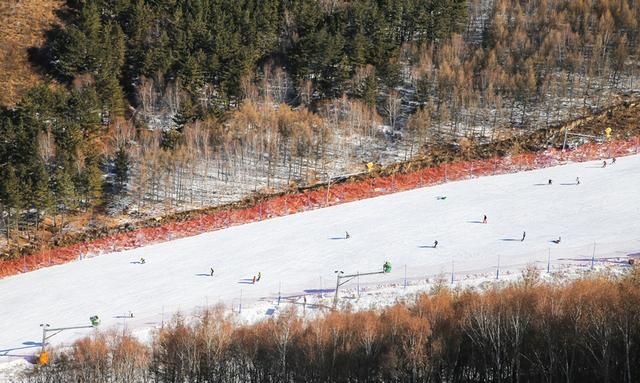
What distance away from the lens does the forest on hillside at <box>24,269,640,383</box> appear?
4644 centimetres

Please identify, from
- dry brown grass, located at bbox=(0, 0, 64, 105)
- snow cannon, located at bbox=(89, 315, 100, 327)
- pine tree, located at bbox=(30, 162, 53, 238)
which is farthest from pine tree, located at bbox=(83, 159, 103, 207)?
dry brown grass, located at bbox=(0, 0, 64, 105)

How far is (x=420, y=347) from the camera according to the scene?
46.1 metres

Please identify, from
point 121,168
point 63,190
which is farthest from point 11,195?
point 121,168

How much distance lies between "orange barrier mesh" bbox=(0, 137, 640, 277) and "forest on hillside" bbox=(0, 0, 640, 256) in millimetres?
3139

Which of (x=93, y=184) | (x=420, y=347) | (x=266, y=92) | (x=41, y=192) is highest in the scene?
(x=266, y=92)

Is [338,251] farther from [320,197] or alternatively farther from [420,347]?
[420,347]

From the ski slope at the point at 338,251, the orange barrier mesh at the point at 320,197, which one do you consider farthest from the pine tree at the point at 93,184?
the ski slope at the point at 338,251

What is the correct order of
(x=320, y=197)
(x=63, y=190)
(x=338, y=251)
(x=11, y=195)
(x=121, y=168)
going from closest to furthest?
(x=338, y=251) → (x=11, y=195) → (x=63, y=190) → (x=320, y=197) → (x=121, y=168)

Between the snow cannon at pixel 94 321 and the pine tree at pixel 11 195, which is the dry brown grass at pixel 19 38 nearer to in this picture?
the pine tree at pixel 11 195

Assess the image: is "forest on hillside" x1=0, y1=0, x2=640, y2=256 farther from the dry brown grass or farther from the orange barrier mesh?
the orange barrier mesh

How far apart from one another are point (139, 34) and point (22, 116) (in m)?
21.7

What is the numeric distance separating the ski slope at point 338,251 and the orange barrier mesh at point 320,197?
4.72ft

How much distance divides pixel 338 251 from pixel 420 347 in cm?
2392

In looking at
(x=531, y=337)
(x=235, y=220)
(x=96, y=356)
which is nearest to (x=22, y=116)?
(x=235, y=220)
